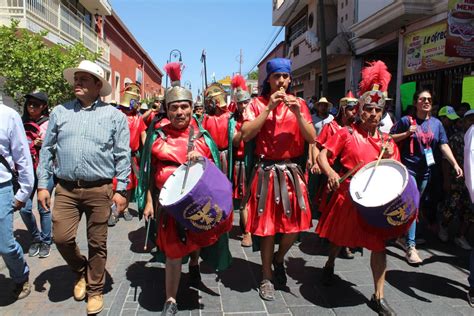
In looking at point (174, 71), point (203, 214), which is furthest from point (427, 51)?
point (203, 214)

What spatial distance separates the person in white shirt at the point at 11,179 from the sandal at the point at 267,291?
211 cm

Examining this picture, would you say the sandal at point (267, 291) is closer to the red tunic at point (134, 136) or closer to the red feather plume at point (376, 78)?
the red feather plume at point (376, 78)

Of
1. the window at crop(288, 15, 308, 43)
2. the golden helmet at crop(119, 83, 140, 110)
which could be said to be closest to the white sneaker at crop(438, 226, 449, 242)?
the golden helmet at crop(119, 83, 140, 110)

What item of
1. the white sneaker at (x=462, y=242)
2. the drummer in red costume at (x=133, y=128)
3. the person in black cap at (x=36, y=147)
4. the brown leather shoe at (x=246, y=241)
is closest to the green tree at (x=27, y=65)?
the drummer in red costume at (x=133, y=128)

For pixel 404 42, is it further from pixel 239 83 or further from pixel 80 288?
pixel 80 288

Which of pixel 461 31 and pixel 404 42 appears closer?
pixel 461 31

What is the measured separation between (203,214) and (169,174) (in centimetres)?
63

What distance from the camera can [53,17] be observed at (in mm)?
16609

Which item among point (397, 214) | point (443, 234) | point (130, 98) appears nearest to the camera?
point (397, 214)

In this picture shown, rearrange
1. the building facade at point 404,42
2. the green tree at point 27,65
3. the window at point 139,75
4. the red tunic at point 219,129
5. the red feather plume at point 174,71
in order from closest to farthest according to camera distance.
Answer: the red feather plume at point 174,71 < the red tunic at point 219,129 < the building facade at point 404,42 < the green tree at point 27,65 < the window at point 139,75

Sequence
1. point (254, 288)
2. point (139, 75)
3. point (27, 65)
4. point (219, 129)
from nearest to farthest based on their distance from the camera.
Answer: point (254, 288) < point (219, 129) < point (27, 65) < point (139, 75)

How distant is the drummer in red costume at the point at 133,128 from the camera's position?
6.49m

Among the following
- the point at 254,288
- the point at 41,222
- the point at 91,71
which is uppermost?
the point at 91,71

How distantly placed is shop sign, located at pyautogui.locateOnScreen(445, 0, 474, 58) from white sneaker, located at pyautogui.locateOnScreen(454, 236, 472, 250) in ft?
13.4
